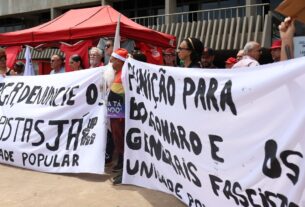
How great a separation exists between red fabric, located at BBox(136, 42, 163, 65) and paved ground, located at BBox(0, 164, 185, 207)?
4521mm

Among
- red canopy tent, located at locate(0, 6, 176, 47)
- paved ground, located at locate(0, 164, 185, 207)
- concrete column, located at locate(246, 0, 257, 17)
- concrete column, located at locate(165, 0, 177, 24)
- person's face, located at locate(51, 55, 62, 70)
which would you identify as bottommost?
paved ground, located at locate(0, 164, 185, 207)

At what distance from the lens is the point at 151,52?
32.4 ft

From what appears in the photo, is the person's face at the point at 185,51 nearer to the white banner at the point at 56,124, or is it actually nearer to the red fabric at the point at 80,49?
the white banner at the point at 56,124

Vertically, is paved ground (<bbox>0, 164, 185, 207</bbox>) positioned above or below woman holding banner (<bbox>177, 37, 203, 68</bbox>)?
below

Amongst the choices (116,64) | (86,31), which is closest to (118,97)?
(116,64)

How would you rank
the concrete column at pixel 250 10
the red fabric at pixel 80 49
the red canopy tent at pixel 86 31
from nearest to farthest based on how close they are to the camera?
the red canopy tent at pixel 86 31 → the red fabric at pixel 80 49 → the concrete column at pixel 250 10

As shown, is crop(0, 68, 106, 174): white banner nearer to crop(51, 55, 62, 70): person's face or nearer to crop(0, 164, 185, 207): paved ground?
crop(0, 164, 185, 207): paved ground

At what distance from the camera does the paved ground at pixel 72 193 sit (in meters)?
4.49

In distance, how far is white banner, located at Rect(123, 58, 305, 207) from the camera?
118 inches

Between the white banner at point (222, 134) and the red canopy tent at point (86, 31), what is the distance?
3.72 meters

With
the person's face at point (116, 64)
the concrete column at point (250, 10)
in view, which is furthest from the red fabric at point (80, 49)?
the concrete column at point (250, 10)

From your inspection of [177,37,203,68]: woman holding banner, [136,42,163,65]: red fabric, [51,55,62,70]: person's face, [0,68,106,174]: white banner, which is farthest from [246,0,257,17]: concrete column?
[177,37,203,68]: woman holding banner

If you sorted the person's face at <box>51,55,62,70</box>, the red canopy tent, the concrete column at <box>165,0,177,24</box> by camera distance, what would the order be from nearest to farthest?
→ 1. the person's face at <box>51,55,62,70</box>
2. the red canopy tent
3. the concrete column at <box>165,0,177,24</box>

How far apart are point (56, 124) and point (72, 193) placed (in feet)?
4.35
